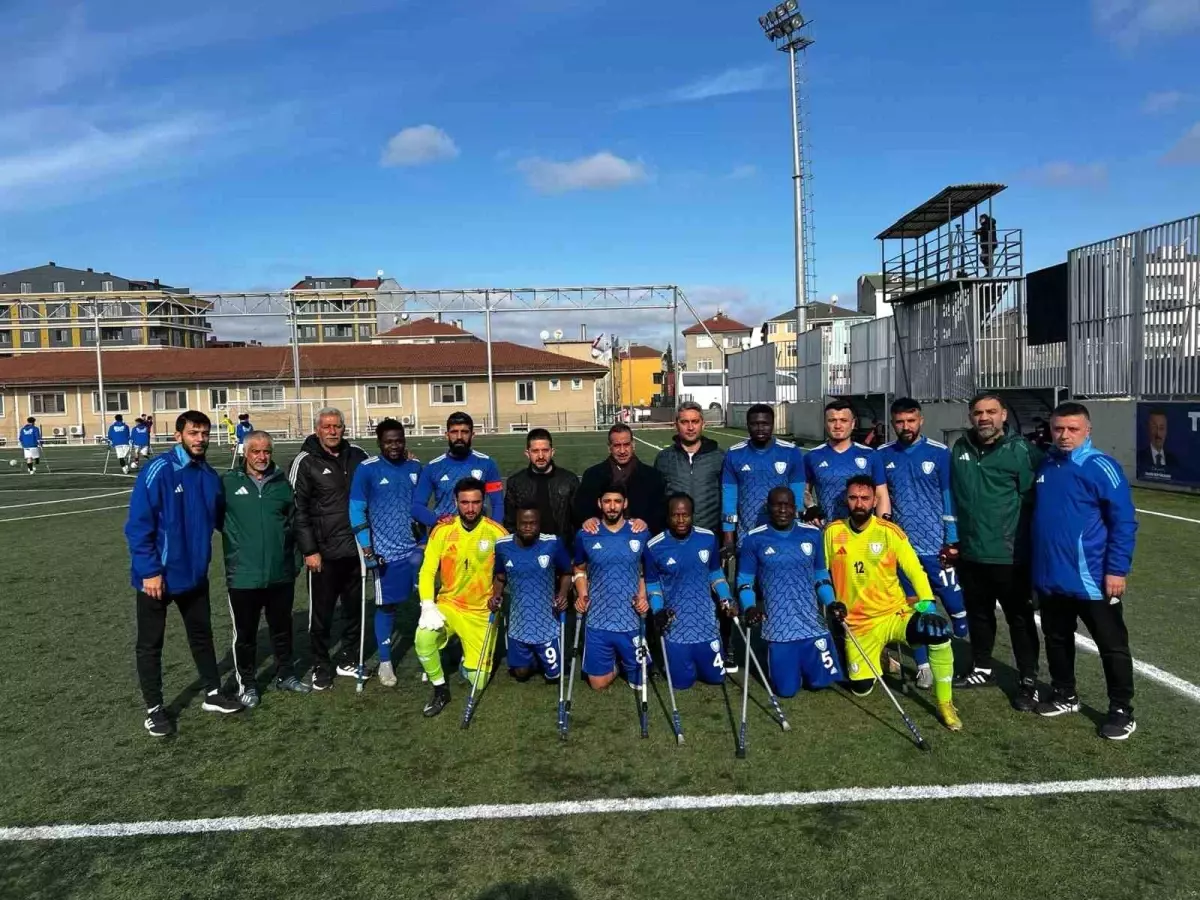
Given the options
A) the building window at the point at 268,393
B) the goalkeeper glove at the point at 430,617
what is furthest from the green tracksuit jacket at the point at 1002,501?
the building window at the point at 268,393

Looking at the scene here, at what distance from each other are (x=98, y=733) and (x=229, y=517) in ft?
5.20

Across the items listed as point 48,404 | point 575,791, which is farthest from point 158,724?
point 48,404

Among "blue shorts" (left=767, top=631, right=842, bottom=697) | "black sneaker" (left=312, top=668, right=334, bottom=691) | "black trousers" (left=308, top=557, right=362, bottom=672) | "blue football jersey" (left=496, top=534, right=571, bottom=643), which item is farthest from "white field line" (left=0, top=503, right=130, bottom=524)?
"blue shorts" (left=767, top=631, right=842, bottom=697)

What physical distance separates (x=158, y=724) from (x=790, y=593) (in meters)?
4.25

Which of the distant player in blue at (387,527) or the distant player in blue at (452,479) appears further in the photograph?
the distant player in blue at (452,479)

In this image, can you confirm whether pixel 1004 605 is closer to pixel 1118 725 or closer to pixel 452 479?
pixel 1118 725

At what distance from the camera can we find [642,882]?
366 cm

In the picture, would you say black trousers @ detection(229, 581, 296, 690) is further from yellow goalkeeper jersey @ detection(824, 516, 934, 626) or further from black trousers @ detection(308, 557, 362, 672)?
yellow goalkeeper jersey @ detection(824, 516, 934, 626)

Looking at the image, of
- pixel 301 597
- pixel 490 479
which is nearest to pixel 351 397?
pixel 301 597

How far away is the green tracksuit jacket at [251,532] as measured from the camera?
571 cm

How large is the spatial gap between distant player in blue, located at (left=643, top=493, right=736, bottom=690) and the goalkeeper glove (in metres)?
1.50

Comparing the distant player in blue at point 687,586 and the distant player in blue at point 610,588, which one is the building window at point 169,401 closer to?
the distant player in blue at point 610,588

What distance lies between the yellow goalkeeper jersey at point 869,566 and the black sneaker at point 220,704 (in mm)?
4224

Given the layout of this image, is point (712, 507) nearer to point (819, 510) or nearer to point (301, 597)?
point (819, 510)
